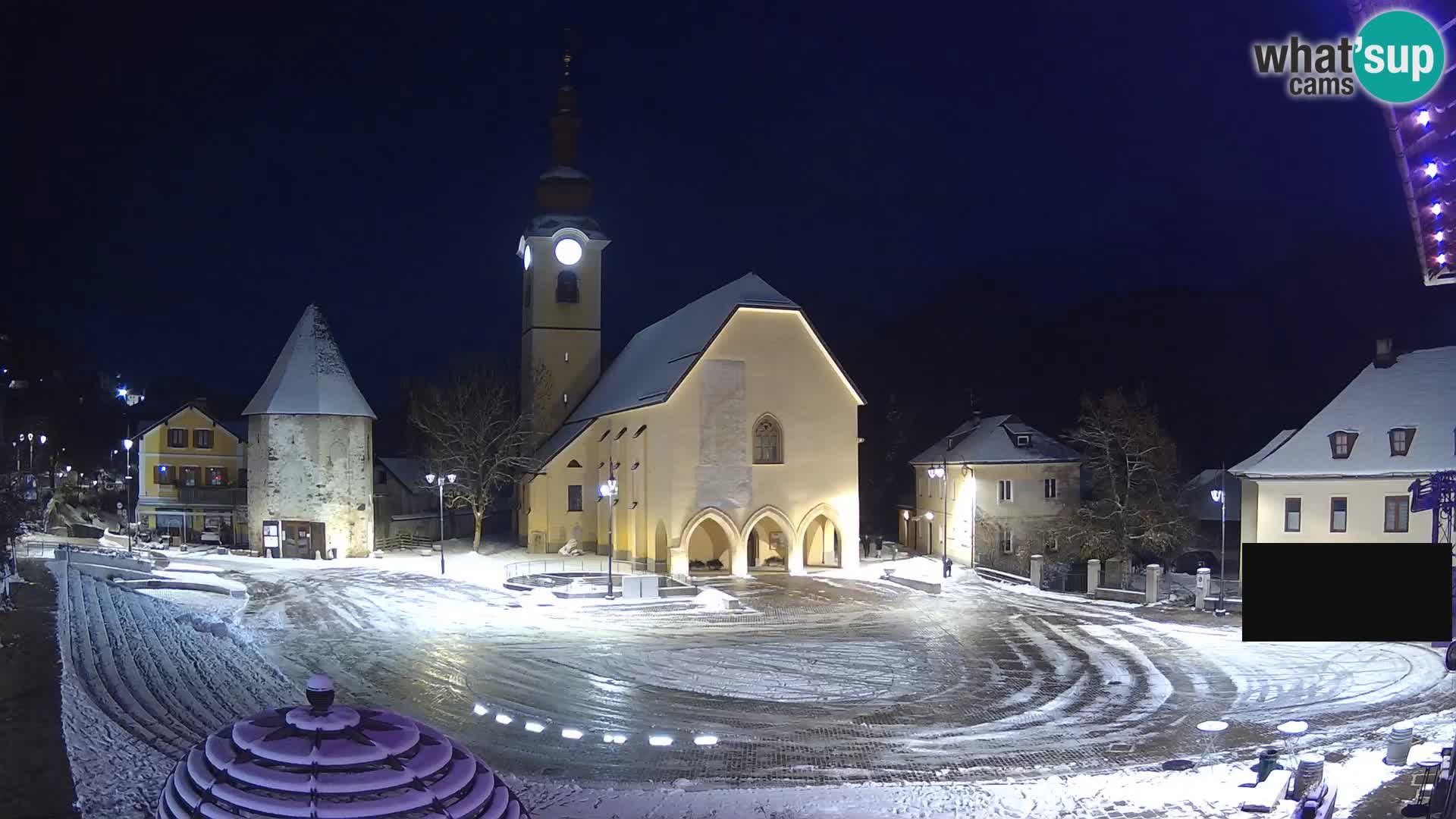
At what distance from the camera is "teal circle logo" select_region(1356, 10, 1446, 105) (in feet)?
25.8

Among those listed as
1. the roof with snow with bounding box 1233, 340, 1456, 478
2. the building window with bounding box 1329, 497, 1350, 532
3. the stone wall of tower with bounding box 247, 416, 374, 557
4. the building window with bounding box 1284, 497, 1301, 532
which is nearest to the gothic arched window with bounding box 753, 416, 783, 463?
the roof with snow with bounding box 1233, 340, 1456, 478

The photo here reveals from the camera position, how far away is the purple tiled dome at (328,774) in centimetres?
468

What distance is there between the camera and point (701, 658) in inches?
805

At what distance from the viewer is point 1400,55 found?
8094 millimetres

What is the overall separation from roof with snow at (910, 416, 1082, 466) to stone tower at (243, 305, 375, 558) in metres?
25.9

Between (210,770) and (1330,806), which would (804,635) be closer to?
(1330,806)

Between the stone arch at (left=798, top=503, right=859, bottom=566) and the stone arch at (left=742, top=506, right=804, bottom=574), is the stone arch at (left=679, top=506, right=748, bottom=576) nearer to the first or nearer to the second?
the stone arch at (left=742, top=506, right=804, bottom=574)

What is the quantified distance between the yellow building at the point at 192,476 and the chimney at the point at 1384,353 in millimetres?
48687

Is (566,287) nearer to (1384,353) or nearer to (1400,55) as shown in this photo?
(1384,353)

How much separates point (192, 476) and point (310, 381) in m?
13.8

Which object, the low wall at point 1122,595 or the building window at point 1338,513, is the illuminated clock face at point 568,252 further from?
the building window at point 1338,513

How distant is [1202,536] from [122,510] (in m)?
59.4

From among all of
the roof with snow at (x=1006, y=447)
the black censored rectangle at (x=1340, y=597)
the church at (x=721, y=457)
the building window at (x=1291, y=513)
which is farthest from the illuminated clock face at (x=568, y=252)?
the black censored rectangle at (x=1340, y=597)

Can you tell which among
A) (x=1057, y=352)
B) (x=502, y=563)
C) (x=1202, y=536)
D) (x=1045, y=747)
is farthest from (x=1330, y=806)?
(x=1057, y=352)
